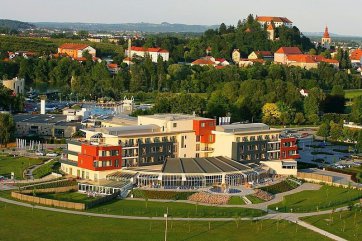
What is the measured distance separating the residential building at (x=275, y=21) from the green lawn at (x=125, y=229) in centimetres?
7336

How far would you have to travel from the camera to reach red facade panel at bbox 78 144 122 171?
32.4m

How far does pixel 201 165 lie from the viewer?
33250 mm

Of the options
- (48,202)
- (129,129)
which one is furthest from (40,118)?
(48,202)

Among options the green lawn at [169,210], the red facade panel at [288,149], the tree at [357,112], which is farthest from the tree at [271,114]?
the green lawn at [169,210]

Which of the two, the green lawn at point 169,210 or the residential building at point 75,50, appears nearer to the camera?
the green lawn at point 169,210

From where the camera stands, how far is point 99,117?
161 ft

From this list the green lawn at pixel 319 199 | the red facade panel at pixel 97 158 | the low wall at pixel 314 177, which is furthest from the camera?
the low wall at pixel 314 177

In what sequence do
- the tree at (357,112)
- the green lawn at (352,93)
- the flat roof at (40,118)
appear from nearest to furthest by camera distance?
the flat roof at (40,118) < the tree at (357,112) < the green lawn at (352,93)

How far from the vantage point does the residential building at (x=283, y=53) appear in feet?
285

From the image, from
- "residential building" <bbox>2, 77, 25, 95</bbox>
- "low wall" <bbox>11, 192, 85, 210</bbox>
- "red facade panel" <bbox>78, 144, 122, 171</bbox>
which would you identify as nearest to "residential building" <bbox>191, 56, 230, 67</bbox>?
"residential building" <bbox>2, 77, 25, 95</bbox>

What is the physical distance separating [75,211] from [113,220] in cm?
193

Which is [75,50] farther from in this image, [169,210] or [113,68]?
[169,210]

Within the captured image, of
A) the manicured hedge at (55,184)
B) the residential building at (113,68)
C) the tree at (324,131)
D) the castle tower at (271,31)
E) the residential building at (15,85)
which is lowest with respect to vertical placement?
the manicured hedge at (55,184)

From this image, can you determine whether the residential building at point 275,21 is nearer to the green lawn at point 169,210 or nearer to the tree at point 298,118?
the tree at point 298,118
